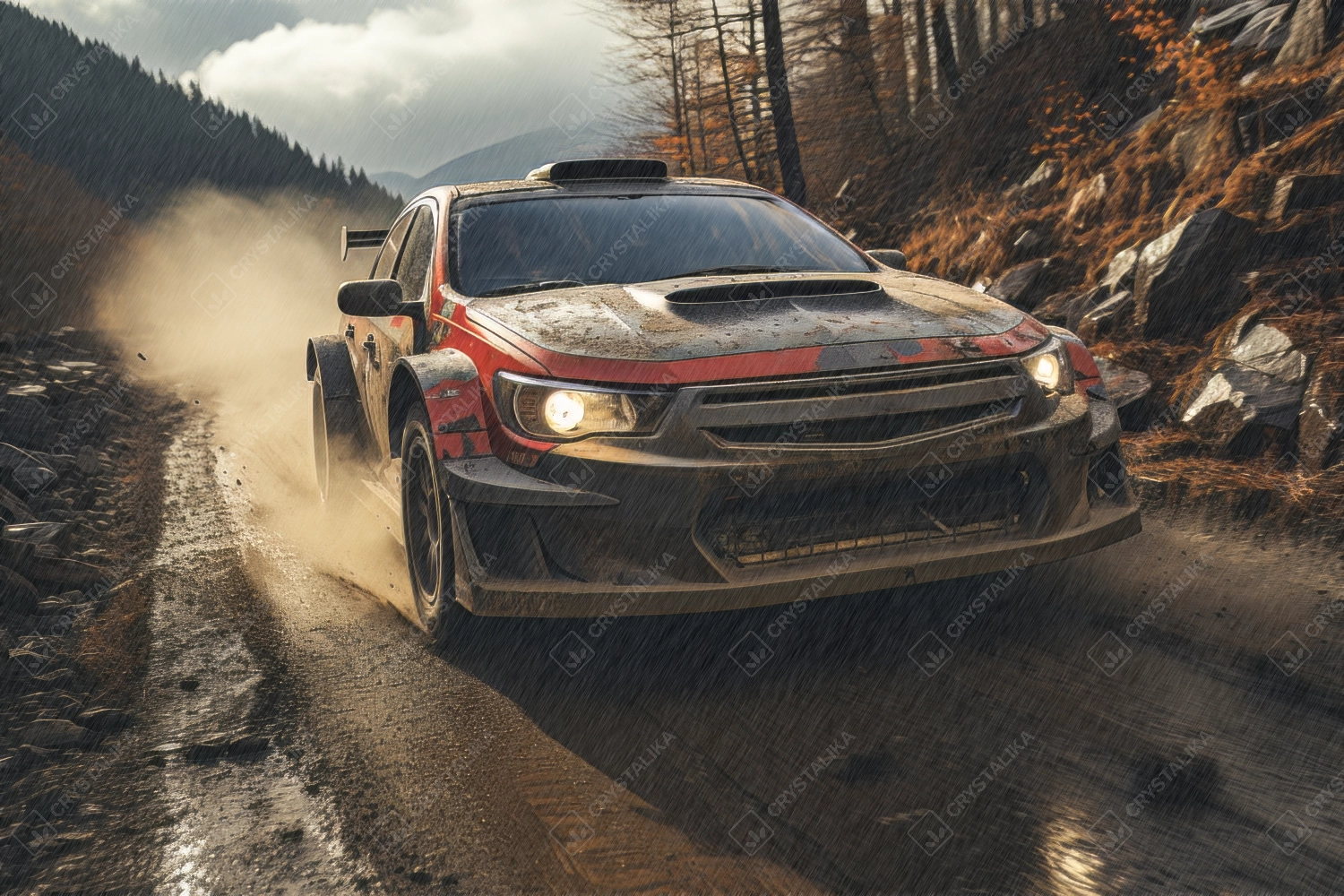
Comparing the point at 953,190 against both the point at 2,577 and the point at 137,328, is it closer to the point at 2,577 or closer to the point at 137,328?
the point at 2,577

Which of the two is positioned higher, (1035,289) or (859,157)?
(859,157)

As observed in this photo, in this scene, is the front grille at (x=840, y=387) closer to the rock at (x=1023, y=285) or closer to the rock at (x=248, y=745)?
the rock at (x=248, y=745)

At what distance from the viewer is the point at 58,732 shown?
3.46 metres

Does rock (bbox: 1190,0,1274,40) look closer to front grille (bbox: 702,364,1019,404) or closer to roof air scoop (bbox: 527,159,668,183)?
roof air scoop (bbox: 527,159,668,183)

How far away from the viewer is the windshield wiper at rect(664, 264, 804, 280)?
461 cm

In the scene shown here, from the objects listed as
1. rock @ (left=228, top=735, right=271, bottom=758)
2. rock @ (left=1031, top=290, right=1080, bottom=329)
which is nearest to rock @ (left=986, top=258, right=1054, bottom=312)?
rock @ (left=1031, top=290, right=1080, bottom=329)

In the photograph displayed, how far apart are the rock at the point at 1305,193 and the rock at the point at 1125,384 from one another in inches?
59.3

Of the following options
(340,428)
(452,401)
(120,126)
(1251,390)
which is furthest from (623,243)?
(120,126)

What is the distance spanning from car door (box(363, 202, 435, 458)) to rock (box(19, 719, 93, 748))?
1.78 m

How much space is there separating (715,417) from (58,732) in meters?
2.37

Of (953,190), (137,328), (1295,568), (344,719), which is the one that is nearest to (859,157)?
(953,190)

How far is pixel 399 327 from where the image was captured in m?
5.12

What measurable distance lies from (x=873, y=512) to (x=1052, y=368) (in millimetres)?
992

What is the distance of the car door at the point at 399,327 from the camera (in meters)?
5.00
